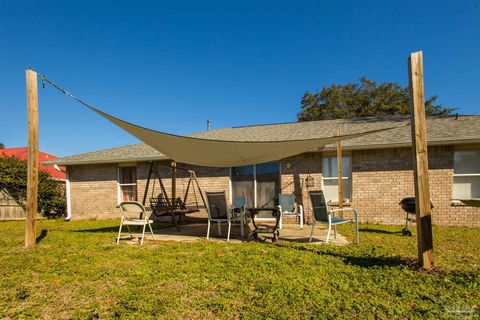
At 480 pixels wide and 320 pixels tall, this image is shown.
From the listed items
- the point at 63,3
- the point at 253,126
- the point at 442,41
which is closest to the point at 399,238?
the point at 253,126

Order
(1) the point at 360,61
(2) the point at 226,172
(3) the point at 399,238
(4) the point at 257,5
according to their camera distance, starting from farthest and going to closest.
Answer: (1) the point at 360,61, (4) the point at 257,5, (2) the point at 226,172, (3) the point at 399,238

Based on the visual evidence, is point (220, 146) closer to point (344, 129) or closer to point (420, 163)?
point (420, 163)

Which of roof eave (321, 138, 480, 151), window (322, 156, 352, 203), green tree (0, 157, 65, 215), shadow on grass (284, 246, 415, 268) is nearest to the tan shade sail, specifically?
shadow on grass (284, 246, 415, 268)

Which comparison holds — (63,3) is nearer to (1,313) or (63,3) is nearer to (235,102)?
(1,313)

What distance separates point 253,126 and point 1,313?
35.6ft

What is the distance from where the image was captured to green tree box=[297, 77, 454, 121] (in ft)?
70.8

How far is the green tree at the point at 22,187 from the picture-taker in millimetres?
11492

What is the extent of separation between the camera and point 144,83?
465 inches

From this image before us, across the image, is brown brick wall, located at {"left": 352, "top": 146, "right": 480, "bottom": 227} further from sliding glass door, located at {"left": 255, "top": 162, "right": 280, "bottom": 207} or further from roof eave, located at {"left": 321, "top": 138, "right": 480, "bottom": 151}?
sliding glass door, located at {"left": 255, "top": 162, "right": 280, "bottom": 207}

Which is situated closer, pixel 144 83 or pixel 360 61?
pixel 144 83

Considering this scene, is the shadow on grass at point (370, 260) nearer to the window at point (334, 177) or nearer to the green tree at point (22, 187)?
the window at point (334, 177)

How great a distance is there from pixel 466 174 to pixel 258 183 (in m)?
5.51

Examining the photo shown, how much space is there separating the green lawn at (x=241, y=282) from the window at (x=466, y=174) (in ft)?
9.57

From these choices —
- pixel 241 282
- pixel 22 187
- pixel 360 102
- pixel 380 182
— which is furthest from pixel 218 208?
pixel 360 102
